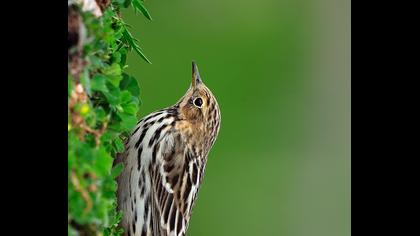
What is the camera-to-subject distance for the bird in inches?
69.7

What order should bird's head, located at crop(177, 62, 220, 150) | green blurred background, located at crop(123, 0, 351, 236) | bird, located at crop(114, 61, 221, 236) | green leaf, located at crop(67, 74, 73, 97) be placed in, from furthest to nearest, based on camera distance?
green blurred background, located at crop(123, 0, 351, 236)
bird's head, located at crop(177, 62, 220, 150)
bird, located at crop(114, 61, 221, 236)
green leaf, located at crop(67, 74, 73, 97)

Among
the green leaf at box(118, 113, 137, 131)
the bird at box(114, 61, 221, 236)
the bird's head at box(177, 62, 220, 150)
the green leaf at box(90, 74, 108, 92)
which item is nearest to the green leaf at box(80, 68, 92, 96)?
the green leaf at box(90, 74, 108, 92)

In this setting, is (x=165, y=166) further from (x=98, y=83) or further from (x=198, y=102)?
(x=98, y=83)

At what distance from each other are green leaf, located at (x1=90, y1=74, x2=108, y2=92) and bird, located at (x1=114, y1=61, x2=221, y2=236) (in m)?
0.66

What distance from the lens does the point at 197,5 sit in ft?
12.0

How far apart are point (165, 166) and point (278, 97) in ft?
7.15

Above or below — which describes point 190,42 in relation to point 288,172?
above

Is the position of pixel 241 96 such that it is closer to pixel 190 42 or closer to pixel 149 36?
pixel 190 42

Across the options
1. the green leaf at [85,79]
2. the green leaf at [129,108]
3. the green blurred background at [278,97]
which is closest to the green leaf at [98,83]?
the green leaf at [85,79]

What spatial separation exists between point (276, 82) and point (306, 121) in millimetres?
281

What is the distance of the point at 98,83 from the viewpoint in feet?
3.62

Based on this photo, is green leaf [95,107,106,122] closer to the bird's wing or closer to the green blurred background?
the bird's wing

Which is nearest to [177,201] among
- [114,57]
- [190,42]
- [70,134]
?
[114,57]

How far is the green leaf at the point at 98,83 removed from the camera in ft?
3.60
